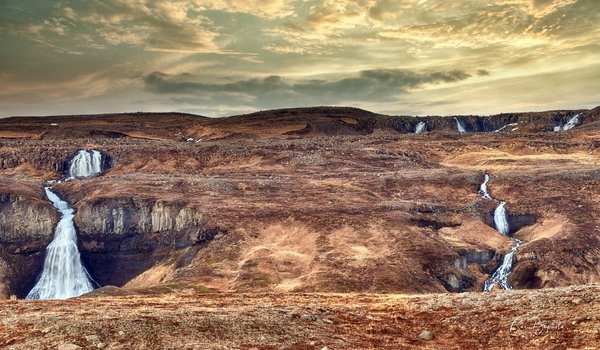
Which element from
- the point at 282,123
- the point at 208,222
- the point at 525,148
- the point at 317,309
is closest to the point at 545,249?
the point at 208,222

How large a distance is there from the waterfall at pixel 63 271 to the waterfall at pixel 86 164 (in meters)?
43.9

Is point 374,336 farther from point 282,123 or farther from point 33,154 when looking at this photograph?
point 282,123

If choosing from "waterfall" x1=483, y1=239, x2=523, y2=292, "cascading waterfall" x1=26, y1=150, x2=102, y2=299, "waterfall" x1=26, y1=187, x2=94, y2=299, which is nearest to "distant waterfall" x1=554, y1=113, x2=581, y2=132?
"waterfall" x1=483, y1=239, x2=523, y2=292

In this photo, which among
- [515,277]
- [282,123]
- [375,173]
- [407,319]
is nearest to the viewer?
[407,319]

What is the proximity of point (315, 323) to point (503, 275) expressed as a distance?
41812 mm

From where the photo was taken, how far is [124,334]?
1927cm

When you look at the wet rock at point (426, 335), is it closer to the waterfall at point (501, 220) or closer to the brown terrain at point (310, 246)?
the brown terrain at point (310, 246)

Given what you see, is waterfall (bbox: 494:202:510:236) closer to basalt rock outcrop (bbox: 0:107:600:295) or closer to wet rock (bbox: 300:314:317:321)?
basalt rock outcrop (bbox: 0:107:600:295)

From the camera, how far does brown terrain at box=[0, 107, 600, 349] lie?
2155 centimetres

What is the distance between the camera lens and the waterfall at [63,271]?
63000mm

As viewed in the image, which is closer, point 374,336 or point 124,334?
point 124,334

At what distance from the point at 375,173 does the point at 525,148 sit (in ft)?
142

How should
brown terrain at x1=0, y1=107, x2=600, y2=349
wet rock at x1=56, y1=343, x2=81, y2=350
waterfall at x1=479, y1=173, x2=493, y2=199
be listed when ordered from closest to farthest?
wet rock at x1=56, y1=343, x2=81, y2=350 → brown terrain at x1=0, y1=107, x2=600, y2=349 → waterfall at x1=479, y1=173, x2=493, y2=199

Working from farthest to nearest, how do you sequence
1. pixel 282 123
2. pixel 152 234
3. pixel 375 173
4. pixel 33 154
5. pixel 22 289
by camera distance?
pixel 282 123 → pixel 33 154 → pixel 375 173 → pixel 152 234 → pixel 22 289
